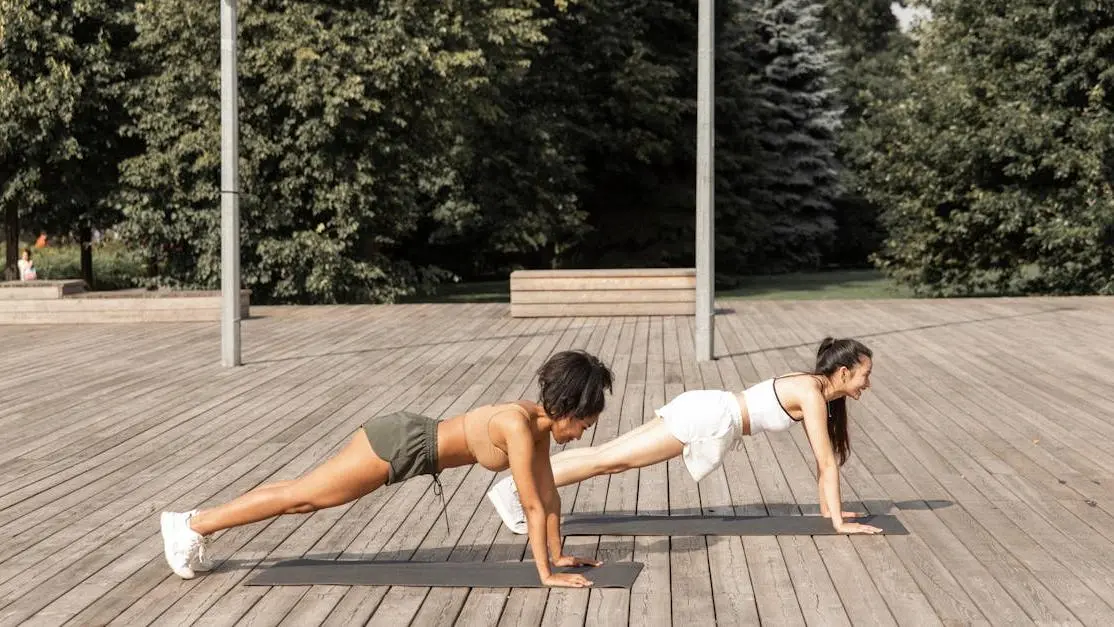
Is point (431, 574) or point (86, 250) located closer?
point (431, 574)

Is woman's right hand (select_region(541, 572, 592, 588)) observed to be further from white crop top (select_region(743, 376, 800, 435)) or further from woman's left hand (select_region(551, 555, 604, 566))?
white crop top (select_region(743, 376, 800, 435))

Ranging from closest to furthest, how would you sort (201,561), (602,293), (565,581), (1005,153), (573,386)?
(573,386)
(565,581)
(201,561)
(602,293)
(1005,153)

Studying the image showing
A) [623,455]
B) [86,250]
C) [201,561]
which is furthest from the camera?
[86,250]

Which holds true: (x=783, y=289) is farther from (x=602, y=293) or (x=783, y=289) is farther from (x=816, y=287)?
(x=602, y=293)

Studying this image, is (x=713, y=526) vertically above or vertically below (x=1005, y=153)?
below

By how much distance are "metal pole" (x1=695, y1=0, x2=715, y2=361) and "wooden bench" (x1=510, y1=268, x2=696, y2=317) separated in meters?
4.93

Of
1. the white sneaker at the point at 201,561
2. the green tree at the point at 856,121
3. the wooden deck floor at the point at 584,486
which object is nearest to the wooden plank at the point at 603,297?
the wooden deck floor at the point at 584,486

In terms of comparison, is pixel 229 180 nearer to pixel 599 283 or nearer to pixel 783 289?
pixel 599 283

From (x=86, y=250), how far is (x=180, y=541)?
86.1ft

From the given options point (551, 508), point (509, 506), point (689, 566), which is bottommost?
point (689, 566)

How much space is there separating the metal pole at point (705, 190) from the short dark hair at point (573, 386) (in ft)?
29.2

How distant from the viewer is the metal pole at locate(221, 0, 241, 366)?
13.9 meters

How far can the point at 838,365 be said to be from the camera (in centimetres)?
665

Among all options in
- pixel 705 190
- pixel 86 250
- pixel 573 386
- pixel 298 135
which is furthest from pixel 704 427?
pixel 86 250
